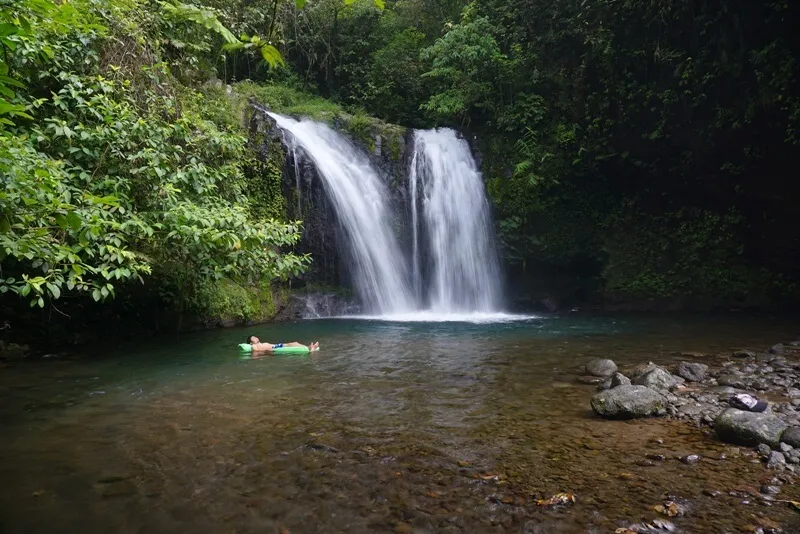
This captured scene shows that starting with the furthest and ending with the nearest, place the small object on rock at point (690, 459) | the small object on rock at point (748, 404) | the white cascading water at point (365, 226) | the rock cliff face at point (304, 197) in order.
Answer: the white cascading water at point (365, 226) < the rock cliff face at point (304, 197) < the small object on rock at point (748, 404) < the small object on rock at point (690, 459)

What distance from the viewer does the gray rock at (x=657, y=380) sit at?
554 cm

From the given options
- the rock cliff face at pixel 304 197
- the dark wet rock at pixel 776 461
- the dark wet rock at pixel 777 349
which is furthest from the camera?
the rock cliff face at pixel 304 197

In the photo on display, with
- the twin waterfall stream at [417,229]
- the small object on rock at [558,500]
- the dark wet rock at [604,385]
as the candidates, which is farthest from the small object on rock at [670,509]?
the twin waterfall stream at [417,229]

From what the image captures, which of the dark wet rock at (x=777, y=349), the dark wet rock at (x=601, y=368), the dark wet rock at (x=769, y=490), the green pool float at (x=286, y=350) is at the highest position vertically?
the green pool float at (x=286, y=350)

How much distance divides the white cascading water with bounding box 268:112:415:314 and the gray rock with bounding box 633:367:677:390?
8.00 metres

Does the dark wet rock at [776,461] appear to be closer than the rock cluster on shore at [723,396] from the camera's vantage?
Yes

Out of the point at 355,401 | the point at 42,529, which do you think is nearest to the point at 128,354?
the point at 355,401

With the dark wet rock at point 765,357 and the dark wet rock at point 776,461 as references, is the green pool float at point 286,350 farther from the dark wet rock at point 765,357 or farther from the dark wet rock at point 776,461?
the dark wet rock at point 765,357

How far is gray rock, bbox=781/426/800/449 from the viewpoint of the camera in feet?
12.3

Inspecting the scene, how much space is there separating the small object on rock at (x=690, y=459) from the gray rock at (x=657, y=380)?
1.71 m

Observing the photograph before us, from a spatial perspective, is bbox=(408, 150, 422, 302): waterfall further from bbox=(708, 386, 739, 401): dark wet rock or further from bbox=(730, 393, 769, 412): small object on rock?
bbox=(730, 393, 769, 412): small object on rock

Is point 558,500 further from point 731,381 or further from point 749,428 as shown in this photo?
point 731,381

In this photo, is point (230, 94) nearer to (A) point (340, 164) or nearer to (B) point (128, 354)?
(A) point (340, 164)

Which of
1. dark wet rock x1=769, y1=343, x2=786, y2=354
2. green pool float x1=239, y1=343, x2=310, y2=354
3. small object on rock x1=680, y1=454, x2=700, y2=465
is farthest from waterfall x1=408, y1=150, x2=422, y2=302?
small object on rock x1=680, y1=454, x2=700, y2=465
